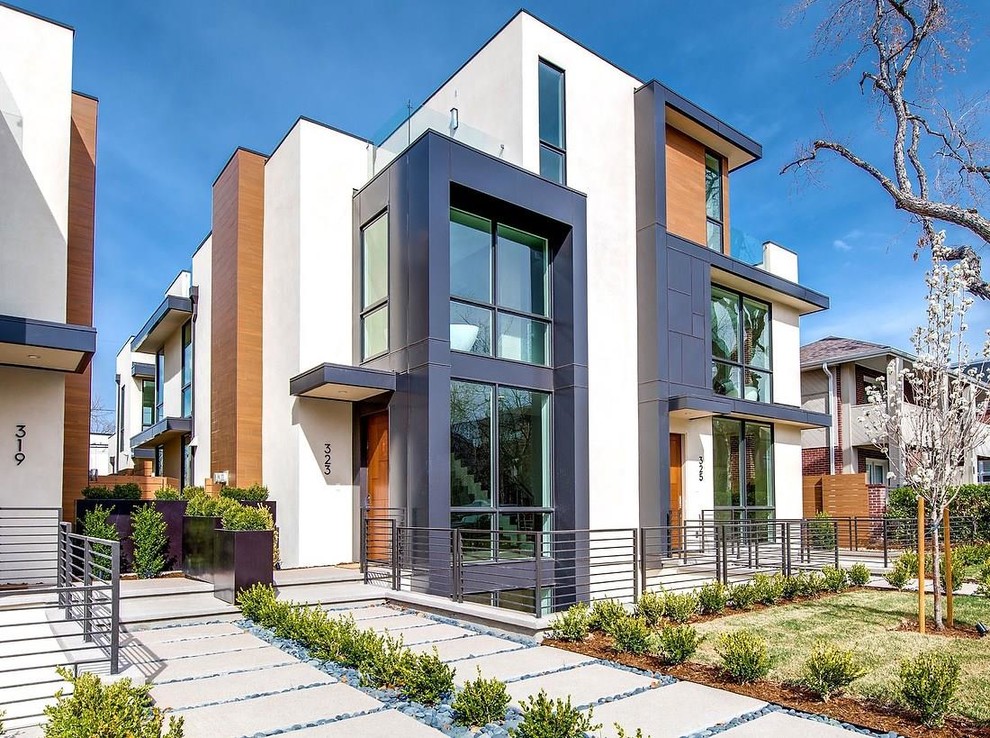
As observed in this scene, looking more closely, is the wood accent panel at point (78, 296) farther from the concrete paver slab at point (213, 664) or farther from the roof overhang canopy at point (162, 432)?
the concrete paver slab at point (213, 664)

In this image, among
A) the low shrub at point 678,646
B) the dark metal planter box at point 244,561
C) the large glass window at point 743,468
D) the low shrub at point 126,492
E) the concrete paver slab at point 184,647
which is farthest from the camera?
the large glass window at point 743,468

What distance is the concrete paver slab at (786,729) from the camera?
5227 mm

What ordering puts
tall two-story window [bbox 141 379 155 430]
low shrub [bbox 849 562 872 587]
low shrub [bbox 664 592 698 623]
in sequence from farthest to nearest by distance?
tall two-story window [bbox 141 379 155 430] → low shrub [bbox 849 562 872 587] → low shrub [bbox 664 592 698 623]

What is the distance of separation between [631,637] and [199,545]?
7.07m

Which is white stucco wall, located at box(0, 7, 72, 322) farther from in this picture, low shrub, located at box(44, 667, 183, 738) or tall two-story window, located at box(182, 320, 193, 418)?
low shrub, located at box(44, 667, 183, 738)

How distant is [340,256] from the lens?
568 inches

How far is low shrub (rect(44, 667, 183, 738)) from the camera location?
417cm

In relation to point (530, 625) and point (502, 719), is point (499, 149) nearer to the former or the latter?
point (530, 625)

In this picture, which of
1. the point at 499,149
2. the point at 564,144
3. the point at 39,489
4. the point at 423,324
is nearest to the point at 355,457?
the point at 423,324

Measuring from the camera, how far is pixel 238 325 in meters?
15.7

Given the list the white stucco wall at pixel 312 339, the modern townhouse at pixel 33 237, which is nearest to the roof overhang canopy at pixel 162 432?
the white stucco wall at pixel 312 339

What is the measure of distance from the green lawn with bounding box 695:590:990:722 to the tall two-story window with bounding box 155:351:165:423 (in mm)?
18791

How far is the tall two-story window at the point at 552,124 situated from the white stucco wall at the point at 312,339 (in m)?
3.62

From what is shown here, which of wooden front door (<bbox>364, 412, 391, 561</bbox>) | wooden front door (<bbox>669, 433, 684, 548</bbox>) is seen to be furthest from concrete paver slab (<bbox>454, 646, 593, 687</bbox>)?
wooden front door (<bbox>669, 433, 684, 548</bbox>)
